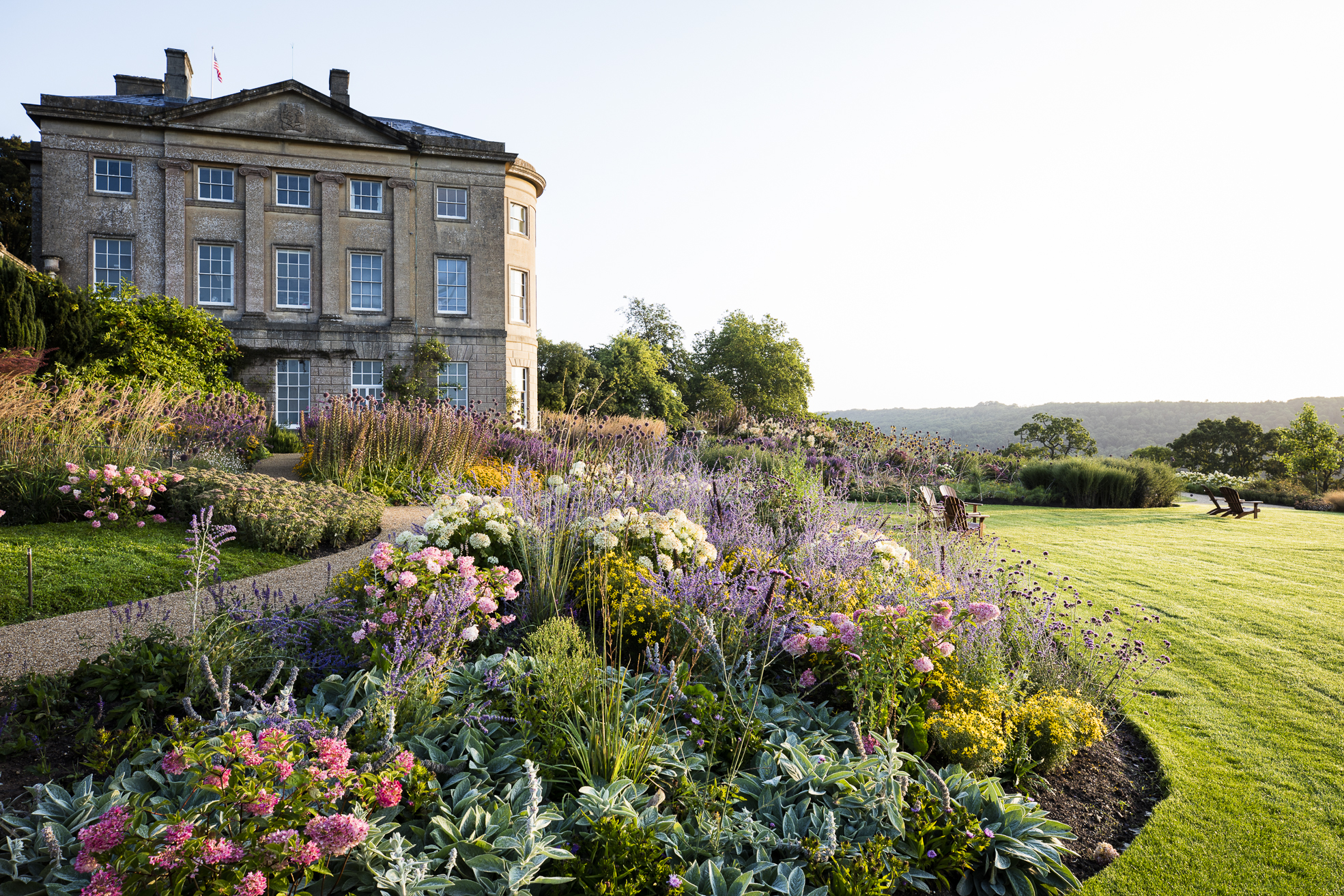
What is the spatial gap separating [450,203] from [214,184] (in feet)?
19.2

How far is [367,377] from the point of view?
18625 mm

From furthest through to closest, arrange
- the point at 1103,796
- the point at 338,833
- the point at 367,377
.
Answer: the point at 367,377
the point at 1103,796
the point at 338,833

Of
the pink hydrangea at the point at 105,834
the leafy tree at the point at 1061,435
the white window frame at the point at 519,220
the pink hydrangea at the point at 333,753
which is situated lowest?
the pink hydrangea at the point at 105,834

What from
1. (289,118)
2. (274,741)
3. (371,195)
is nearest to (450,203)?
(371,195)

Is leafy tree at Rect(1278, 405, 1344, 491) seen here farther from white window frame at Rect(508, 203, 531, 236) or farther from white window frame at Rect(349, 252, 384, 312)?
white window frame at Rect(349, 252, 384, 312)

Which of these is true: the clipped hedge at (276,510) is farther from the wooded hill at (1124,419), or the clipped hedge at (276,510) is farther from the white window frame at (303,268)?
the wooded hill at (1124,419)

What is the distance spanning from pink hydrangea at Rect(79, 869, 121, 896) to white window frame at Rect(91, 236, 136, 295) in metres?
20.9

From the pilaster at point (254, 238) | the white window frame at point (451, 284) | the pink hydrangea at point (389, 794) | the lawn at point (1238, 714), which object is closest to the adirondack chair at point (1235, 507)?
the lawn at point (1238, 714)

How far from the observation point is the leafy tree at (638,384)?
30.6 m

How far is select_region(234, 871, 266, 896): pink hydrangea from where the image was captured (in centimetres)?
137

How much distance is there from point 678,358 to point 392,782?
128 feet

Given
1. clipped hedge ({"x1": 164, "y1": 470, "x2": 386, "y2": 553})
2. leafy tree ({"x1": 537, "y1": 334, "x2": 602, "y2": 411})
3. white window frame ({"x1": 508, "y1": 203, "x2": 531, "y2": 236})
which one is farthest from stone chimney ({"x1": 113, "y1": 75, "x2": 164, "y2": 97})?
clipped hedge ({"x1": 164, "y1": 470, "x2": 386, "y2": 553})

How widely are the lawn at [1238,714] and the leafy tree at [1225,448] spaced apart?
78.6 ft

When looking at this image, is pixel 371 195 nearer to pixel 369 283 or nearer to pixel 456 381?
pixel 369 283
